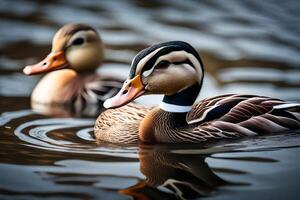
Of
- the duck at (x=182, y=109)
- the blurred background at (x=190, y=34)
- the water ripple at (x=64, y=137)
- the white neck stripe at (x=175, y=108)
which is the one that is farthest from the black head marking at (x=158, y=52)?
the blurred background at (x=190, y=34)

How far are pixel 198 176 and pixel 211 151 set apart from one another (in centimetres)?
79

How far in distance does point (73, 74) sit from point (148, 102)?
1421 millimetres

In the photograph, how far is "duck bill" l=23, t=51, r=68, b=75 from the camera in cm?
1029

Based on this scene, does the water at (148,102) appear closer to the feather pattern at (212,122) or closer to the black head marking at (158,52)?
the feather pattern at (212,122)

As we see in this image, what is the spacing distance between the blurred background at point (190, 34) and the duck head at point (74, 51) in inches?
29.4

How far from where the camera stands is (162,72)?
7480 millimetres

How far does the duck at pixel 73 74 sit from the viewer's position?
1054 cm

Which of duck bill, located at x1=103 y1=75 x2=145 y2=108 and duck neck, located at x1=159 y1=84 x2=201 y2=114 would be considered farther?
duck neck, located at x1=159 y1=84 x2=201 y2=114

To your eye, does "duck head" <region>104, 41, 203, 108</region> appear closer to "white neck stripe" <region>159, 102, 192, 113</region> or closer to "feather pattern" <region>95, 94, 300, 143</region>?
"white neck stripe" <region>159, 102, 192, 113</region>

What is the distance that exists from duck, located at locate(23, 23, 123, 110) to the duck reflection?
10.0 feet

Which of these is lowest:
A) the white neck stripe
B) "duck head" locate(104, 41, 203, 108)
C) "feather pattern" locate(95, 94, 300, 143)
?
"feather pattern" locate(95, 94, 300, 143)

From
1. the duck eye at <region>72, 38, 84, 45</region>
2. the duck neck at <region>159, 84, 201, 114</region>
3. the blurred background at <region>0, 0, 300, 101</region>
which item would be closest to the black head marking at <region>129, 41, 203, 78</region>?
the duck neck at <region>159, 84, 201, 114</region>

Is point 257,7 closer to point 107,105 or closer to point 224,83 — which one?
point 224,83

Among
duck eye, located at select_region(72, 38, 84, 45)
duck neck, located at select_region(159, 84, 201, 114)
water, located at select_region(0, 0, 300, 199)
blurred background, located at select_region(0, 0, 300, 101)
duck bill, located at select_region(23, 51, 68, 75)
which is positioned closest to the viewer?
water, located at select_region(0, 0, 300, 199)
